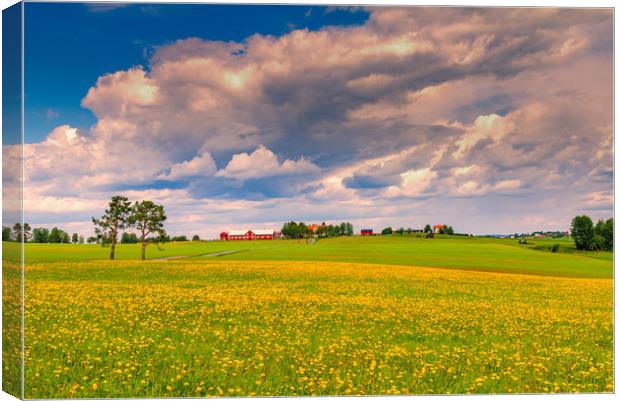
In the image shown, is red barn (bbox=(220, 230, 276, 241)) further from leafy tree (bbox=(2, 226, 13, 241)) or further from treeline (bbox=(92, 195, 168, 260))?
leafy tree (bbox=(2, 226, 13, 241))

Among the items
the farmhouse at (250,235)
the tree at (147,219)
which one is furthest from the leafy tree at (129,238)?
the farmhouse at (250,235)

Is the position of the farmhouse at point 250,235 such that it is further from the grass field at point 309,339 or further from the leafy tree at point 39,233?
the grass field at point 309,339

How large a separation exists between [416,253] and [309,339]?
32438mm

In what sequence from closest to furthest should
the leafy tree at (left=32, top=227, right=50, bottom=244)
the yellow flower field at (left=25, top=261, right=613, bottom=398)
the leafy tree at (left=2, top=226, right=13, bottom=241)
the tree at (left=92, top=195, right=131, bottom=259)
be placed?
the yellow flower field at (left=25, top=261, right=613, bottom=398)
the leafy tree at (left=2, top=226, right=13, bottom=241)
the leafy tree at (left=32, top=227, right=50, bottom=244)
the tree at (left=92, top=195, right=131, bottom=259)

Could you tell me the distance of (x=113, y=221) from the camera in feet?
143

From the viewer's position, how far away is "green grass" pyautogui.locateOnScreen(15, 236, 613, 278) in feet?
104

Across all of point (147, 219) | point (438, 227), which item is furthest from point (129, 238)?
point (438, 227)

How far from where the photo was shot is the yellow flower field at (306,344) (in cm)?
1084

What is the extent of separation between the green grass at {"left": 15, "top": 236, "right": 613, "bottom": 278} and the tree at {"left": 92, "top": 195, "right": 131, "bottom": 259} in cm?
220

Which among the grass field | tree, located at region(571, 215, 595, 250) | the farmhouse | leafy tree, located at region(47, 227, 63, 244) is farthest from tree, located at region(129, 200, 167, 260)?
tree, located at region(571, 215, 595, 250)

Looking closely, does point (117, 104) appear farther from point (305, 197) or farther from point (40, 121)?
point (305, 197)

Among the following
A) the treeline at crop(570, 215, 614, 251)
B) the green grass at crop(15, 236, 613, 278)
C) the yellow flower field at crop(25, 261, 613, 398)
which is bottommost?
the yellow flower field at crop(25, 261, 613, 398)

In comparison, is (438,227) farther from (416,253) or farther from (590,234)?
(416,253)

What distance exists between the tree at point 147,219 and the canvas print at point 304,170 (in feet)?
61.3
